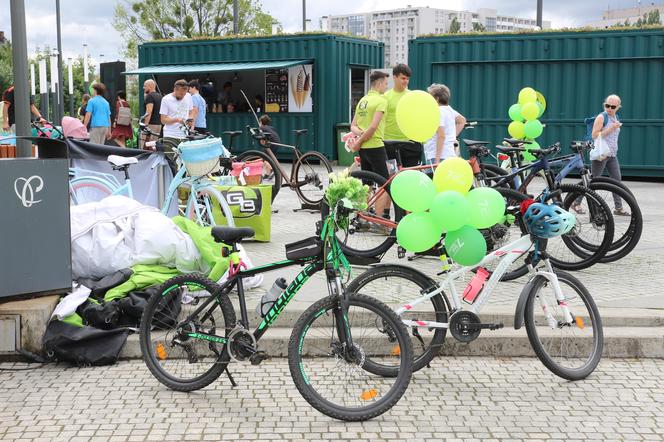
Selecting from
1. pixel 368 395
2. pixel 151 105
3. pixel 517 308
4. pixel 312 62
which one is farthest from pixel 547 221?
pixel 312 62

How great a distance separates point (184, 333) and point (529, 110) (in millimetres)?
7946

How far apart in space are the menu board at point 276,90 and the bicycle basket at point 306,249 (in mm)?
17479

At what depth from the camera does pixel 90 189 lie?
8.11 m

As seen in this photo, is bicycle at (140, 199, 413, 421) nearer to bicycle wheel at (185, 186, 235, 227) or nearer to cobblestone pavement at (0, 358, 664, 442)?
cobblestone pavement at (0, 358, 664, 442)

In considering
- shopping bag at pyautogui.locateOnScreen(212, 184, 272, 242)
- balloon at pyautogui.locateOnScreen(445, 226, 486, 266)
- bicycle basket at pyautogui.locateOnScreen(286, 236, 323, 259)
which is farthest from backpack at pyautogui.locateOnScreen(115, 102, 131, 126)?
bicycle basket at pyautogui.locateOnScreen(286, 236, 323, 259)

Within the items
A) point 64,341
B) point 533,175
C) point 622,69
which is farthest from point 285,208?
point 622,69

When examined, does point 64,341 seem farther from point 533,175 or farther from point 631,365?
point 533,175

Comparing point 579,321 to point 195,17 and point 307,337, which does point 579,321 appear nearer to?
point 307,337

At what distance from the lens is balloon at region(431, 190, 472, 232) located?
5.46 m

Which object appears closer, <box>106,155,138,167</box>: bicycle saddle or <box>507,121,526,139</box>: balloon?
<box>106,155,138,167</box>: bicycle saddle

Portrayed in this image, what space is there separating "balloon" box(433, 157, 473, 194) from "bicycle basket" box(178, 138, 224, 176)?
8.68 ft

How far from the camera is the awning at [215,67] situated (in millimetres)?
21297

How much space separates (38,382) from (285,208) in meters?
7.55

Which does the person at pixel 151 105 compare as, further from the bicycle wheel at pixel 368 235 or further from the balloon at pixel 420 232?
the balloon at pixel 420 232
